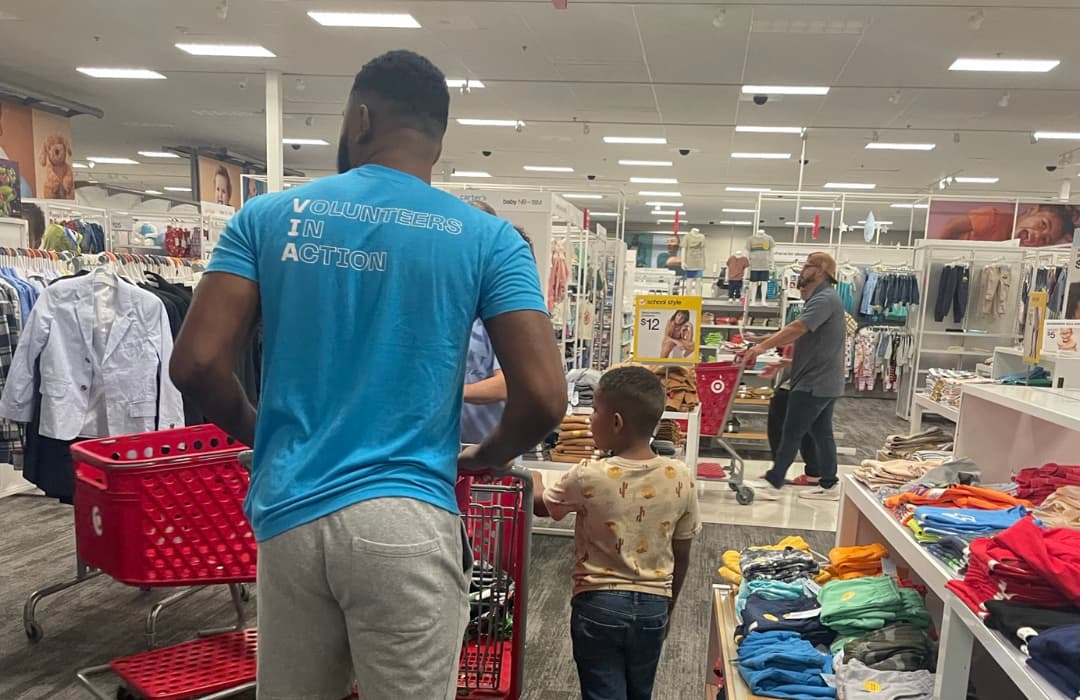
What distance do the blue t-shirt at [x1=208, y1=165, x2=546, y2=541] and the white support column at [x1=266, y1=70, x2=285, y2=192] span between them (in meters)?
8.74

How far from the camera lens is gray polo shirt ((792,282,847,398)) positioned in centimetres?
558

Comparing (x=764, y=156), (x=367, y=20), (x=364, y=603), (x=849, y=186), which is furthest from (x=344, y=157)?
(x=849, y=186)

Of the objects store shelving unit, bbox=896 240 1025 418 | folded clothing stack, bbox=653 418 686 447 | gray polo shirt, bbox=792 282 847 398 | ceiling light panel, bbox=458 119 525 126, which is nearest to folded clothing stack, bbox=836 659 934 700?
folded clothing stack, bbox=653 418 686 447

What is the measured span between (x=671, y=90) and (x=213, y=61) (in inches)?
231

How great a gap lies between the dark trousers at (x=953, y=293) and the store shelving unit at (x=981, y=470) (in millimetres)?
8644

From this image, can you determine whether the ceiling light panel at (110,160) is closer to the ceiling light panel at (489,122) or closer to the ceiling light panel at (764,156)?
the ceiling light panel at (489,122)

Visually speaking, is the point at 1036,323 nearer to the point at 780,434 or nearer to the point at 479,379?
the point at 780,434

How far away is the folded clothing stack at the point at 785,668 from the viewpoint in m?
1.93

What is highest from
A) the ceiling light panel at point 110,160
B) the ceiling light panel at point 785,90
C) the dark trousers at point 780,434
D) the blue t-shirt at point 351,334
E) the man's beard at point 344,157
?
the ceiling light panel at point 785,90

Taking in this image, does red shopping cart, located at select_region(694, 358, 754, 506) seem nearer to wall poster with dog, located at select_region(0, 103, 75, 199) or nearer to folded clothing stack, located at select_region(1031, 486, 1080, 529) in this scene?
folded clothing stack, located at select_region(1031, 486, 1080, 529)

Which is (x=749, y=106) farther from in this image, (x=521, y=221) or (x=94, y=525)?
(x=94, y=525)

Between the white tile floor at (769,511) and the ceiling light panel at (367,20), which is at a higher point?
the ceiling light panel at (367,20)

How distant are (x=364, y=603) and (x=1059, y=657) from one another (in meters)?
1.17

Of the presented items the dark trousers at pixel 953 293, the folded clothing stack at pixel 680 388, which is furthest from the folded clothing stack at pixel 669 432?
the dark trousers at pixel 953 293
